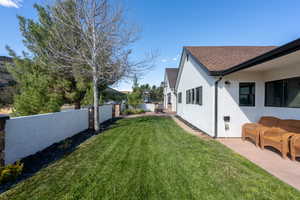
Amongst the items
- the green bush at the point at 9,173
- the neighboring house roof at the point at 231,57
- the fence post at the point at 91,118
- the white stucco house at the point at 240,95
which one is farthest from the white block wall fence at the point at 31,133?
the neighboring house roof at the point at 231,57

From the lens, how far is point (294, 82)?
464cm

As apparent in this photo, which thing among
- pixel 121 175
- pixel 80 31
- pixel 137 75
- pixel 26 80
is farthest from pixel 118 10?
pixel 121 175

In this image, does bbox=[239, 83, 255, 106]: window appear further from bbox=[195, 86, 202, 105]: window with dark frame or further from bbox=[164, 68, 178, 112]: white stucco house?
bbox=[164, 68, 178, 112]: white stucco house

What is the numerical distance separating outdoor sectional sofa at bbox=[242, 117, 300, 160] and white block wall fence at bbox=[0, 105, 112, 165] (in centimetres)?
706

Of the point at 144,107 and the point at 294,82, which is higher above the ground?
the point at 294,82

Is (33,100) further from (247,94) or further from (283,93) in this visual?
(283,93)

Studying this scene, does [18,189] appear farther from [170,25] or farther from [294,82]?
[170,25]

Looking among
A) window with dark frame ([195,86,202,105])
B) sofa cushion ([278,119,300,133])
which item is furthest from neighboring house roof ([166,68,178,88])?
sofa cushion ([278,119,300,133])

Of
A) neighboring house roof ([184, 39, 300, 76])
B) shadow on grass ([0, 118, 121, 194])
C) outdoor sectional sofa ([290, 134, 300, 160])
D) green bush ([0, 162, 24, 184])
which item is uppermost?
neighboring house roof ([184, 39, 300, 76])

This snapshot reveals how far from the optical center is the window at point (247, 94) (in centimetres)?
601

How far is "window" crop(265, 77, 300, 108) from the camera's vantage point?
4.60 metres

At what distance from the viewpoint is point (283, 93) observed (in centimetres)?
504

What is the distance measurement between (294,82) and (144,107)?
17403 mm

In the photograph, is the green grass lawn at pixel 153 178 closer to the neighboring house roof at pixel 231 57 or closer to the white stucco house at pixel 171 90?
the neighboring house roof at pixel 231 57
